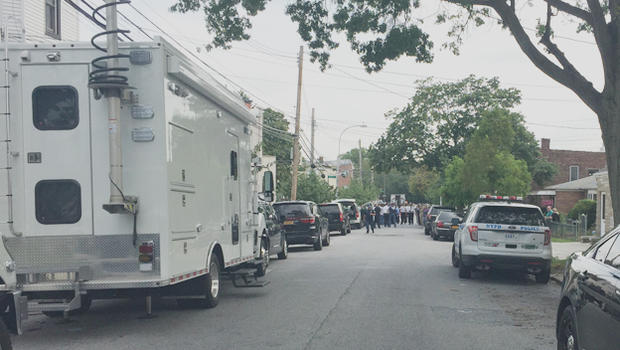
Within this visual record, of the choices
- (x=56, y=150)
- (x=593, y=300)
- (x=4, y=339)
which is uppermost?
(x=56, y=150)

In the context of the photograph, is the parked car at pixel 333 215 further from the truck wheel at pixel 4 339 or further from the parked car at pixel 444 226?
the truck wheel at pixel 4 339

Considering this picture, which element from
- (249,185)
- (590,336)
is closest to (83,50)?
(249,185)

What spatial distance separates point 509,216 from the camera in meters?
14.3

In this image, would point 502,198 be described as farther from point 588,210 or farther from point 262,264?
point 588,210

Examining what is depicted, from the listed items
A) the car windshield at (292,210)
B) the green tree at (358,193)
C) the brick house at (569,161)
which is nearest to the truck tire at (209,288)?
the car windshield at (292,210)

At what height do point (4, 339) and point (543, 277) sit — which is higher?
point (4, 339)

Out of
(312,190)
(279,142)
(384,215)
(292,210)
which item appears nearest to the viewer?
(292,210)

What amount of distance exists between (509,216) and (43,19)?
14461mm

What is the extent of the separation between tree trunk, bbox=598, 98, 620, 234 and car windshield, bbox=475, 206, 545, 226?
1.58 meters

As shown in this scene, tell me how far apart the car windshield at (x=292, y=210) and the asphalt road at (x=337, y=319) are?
8.21m

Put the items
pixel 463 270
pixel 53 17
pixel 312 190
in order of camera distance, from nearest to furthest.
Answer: pixel 463 270
pixel 53 17
pixel 312 190

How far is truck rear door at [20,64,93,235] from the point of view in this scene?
780 centimetres

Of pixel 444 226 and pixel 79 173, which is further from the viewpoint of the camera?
pixel 444 226

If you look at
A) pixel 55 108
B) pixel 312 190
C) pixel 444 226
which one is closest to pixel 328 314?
pixel 55 108
